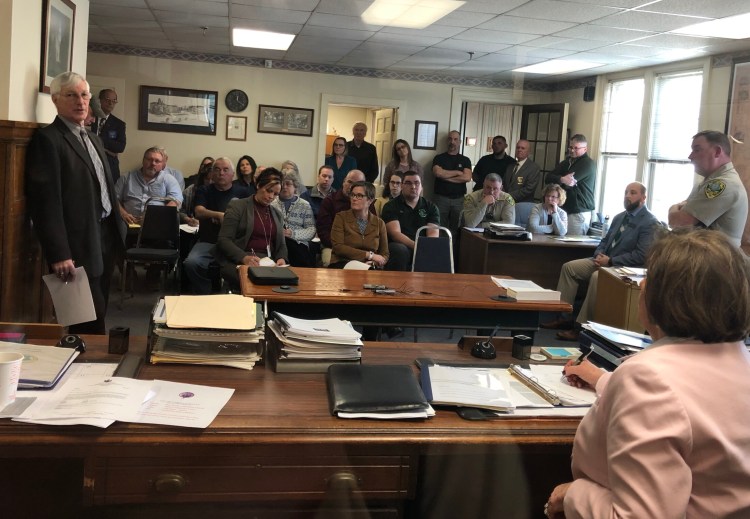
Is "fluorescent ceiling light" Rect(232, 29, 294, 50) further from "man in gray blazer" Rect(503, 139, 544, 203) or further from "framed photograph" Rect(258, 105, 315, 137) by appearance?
"man in gray blazer" Rect(503, 139, 544, 203)

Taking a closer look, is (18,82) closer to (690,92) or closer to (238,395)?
(238,395)

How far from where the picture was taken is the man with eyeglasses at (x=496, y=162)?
5805 mm

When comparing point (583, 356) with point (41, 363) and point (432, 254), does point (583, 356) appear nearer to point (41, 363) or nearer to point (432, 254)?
point (41, 363)

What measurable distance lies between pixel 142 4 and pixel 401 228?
2.49m

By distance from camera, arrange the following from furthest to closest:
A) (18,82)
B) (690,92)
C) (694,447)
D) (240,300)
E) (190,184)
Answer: (190,184), (690,92), (18,82), (240,300), (694,447)

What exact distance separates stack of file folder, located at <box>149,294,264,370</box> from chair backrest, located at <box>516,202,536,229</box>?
150 inches

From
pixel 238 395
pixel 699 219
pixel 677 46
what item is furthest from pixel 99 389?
pixel 677 46

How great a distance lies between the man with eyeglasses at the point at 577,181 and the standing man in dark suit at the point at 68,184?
350 cm

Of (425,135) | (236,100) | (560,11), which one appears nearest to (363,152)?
(425,135)

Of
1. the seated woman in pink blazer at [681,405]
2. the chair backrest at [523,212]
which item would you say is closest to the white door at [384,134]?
the chair backrest at [523,212]

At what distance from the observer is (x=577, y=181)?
564 centimetres

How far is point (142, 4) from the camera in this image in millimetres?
5035

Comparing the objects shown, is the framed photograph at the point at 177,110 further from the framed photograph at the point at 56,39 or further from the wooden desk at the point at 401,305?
the wooden desk at the point at 401,305

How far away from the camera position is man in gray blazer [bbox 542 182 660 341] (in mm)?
4207
